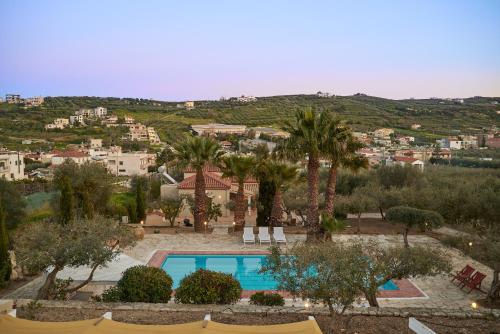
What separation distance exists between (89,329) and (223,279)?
4.49 meters

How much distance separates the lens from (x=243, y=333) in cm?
606

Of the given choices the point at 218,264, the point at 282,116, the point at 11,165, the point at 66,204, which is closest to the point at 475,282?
the point at 218,264

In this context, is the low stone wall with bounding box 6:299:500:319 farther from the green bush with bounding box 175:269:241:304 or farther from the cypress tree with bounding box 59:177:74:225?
the cypress tree with bounding box 59:177:74:225

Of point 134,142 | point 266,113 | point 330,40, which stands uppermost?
point 330,40

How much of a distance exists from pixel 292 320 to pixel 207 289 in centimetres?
231

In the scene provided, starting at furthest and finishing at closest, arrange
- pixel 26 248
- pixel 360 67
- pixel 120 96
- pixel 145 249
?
pixel 120 96 → pixel 360 67 → pixel 145 249 → pixel 26 248

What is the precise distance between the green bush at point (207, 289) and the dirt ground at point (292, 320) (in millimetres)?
809

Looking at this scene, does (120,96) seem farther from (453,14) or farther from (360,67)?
(453,14)

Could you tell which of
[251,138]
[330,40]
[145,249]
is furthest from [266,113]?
[145,249]

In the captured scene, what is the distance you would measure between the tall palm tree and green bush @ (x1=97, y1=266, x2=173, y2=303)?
9.25m

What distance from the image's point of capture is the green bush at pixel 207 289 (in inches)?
386

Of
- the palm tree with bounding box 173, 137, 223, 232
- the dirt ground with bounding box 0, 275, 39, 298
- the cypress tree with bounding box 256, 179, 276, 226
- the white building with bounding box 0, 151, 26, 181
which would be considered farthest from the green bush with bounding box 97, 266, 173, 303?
the white building with bounding box 0, 151, 26, 181

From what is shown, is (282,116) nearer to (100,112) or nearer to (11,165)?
(100,112)

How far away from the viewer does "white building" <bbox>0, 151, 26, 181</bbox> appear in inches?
1861
